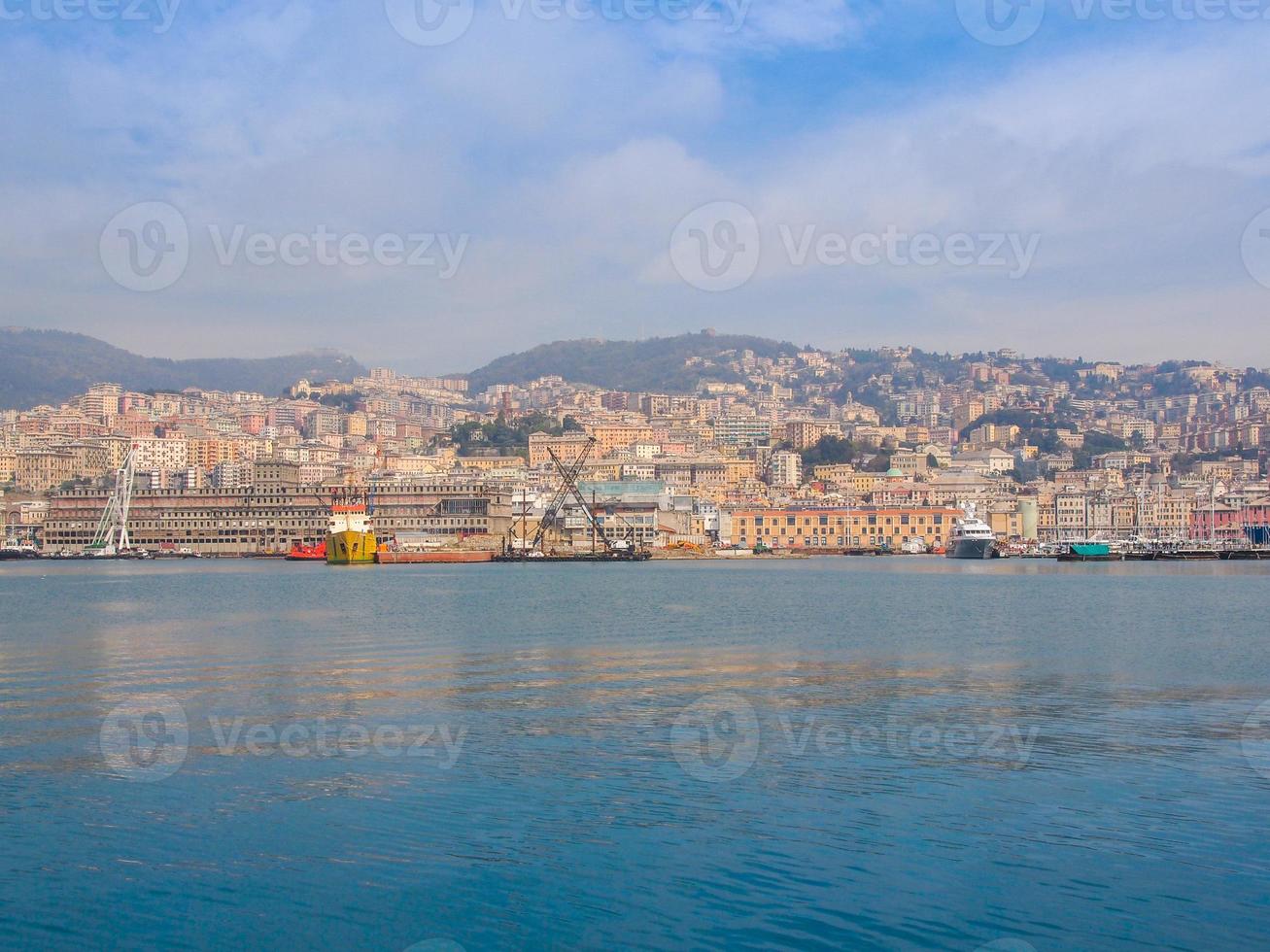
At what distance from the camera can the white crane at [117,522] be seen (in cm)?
8131

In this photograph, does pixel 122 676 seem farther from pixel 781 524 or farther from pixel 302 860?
pixel 781 524

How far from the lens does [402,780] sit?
9.45m

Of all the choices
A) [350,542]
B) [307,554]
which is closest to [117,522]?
[307,554]

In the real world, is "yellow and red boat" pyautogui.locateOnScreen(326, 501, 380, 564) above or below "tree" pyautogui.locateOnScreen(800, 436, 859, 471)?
below

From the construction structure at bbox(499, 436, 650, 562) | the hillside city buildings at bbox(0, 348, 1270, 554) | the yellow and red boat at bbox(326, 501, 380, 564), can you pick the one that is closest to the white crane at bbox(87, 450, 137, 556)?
the hillside city buildings at bbox(0, 348, 1270, 554)

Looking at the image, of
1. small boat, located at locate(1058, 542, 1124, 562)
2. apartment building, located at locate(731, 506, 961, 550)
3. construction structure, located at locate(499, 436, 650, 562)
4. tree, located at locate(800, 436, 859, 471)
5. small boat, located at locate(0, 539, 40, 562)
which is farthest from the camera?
tree, located at locate(800, 436, 859, 471)

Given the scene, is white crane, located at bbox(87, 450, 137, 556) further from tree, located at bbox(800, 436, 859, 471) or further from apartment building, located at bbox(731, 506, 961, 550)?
tree, located at bbox(800, 436, 859, 471)

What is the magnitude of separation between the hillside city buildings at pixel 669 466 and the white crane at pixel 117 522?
53.2 inches

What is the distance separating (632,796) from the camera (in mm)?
9016

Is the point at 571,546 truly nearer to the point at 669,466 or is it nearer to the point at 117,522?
the point at 117,522

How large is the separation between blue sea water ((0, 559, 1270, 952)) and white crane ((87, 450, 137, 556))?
66.6 metres

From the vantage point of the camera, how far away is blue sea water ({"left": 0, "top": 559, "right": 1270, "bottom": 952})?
6645mm

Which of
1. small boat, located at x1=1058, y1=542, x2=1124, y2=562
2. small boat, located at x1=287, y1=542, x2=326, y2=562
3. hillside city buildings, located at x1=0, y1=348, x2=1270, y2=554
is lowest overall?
small boat, located at x1=287, y1=542, x2=326, y2=562

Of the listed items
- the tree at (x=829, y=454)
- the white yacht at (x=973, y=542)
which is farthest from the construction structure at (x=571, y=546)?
the tree at (x=829, y=454)
